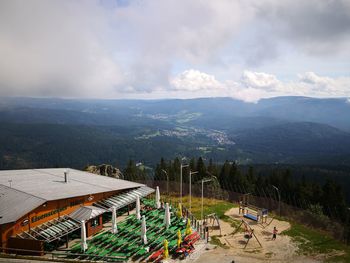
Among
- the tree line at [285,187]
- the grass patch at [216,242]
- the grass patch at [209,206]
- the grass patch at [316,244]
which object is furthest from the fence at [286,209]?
the grass patch at [216,242]

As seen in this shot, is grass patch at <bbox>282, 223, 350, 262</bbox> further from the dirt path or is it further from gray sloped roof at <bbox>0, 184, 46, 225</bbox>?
gray sloped roof at <bbox>0, 184, 46, 225</bbox>

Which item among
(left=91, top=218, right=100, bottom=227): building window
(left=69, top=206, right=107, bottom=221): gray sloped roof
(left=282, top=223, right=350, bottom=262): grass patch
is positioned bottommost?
(left=282, top=223, right=350, bottom=262): grass patch

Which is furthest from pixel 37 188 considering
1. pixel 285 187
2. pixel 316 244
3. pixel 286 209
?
pixel 285 187

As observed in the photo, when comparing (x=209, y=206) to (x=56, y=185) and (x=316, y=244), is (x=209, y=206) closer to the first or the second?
(x=316, y=244)

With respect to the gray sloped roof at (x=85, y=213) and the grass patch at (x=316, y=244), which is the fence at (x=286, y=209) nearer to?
the grass patch at (x=316, y=244)

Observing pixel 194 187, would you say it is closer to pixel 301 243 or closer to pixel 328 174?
pixel 301 243

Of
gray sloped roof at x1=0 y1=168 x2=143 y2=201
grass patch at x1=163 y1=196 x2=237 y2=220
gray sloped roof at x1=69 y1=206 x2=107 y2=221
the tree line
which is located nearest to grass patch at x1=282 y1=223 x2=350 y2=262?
grass patch at x1=163 y1=196 x2=237 y2=220

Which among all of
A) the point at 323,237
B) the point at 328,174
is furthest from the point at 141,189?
the point at 328,174
